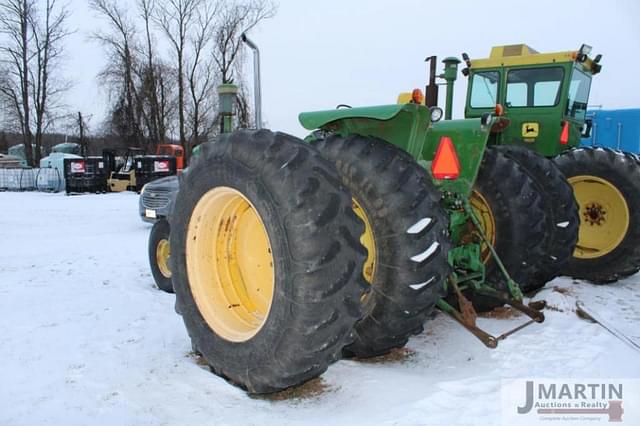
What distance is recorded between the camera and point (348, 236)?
95.6 inches

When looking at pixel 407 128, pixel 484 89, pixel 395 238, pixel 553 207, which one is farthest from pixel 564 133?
pixel 395 238

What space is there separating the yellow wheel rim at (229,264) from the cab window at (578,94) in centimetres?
548

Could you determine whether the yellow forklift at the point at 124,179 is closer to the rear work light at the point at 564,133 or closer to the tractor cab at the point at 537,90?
the tractor cab at the point at 537,90

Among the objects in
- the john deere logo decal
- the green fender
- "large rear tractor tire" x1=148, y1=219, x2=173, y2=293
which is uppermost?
the john deere logo decal

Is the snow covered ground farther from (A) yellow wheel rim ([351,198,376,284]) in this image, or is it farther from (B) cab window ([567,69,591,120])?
(B) cab window ([567,69,591,120])

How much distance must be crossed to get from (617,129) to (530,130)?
439 centimetres

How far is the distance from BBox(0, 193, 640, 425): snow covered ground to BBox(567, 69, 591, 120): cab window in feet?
8.87

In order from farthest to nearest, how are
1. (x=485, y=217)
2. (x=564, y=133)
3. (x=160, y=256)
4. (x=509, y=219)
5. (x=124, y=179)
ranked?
(x=124, y=179) < (x=564, y=133) < (x=160, y=256) < (x=485, y=217) < (x=509, y=219)

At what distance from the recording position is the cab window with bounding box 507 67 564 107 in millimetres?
6695

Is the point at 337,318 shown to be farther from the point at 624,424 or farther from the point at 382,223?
the point at 624,424

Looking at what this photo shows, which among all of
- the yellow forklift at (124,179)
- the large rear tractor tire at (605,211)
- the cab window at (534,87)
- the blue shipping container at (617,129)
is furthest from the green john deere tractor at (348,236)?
the yellow forklift at (124,179)

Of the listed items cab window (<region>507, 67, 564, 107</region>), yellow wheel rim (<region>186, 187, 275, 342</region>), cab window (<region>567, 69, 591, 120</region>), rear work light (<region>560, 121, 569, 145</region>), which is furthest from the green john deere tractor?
cab window (<region>567, 69, 591, 120</region>)

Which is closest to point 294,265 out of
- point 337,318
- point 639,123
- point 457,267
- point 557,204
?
point 337,318

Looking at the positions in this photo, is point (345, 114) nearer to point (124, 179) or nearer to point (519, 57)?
point (519, 57)
